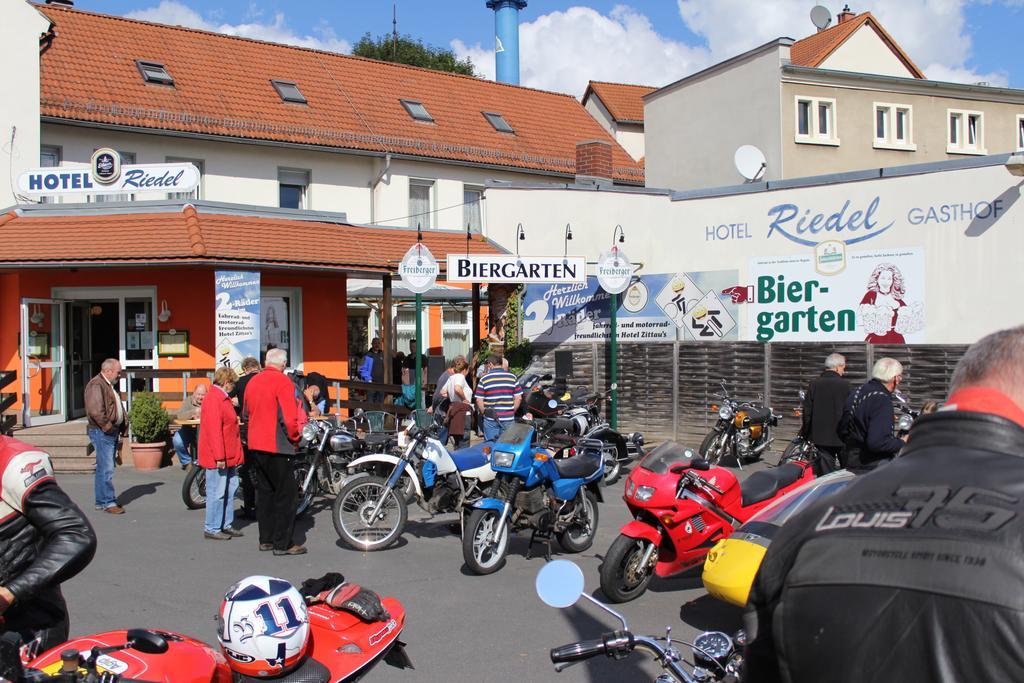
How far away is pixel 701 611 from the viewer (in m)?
6.84

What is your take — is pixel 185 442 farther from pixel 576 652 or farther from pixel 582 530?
pixel 576 652

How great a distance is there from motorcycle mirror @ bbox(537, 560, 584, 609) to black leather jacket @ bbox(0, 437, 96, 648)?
1.74 meters

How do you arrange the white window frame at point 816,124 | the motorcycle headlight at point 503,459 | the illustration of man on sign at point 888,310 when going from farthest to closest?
1. the white window frame at point 816,124
2. the illustration of man on sign at point 888,310
3. the motorcycle headlight at point 503,459

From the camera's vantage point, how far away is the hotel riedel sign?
1677 centimetres

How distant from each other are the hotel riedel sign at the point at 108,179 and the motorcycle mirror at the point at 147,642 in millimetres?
14853

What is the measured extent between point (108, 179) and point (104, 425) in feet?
26.3

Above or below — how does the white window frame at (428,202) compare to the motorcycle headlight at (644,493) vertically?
above

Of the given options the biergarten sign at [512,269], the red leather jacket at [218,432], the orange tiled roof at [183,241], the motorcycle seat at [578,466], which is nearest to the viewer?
the motorcycle seat at [578,466]

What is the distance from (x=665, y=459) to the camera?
7090 mm

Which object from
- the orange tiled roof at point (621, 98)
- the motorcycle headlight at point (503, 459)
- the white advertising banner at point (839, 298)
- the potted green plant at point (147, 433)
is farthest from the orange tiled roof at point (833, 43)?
the motorcycle headlight at point (503, 459)

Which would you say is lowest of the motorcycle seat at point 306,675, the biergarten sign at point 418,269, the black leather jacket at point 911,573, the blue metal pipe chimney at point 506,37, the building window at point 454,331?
the motorcycle seat at point 306,675

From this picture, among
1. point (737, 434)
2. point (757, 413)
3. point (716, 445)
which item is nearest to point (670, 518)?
point (716, 445)

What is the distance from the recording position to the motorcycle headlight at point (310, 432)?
1000 cm

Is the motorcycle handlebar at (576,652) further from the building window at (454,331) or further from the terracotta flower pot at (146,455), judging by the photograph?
the building window at (454,331)
